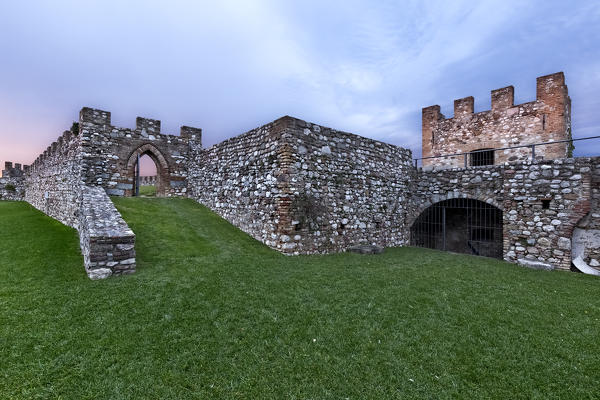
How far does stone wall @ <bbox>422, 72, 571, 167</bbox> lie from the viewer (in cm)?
1249

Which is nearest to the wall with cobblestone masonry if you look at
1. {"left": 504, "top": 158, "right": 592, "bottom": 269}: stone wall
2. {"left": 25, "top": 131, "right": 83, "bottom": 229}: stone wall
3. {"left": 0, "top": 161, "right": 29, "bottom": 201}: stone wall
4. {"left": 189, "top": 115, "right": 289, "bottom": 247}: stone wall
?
{"left": 504, "top": 158, "right": 592, "bottom": 269}: stone wall

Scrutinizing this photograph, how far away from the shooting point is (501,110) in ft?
45.7

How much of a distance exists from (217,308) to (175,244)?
13.4ft

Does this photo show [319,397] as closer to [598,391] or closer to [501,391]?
[501,391]

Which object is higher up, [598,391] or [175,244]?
[175,244]

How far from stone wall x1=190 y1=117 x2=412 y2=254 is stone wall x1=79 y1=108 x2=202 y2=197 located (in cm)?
241

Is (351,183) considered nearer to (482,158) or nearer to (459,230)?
(459,230)

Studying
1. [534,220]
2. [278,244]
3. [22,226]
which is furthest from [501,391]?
[22,226]

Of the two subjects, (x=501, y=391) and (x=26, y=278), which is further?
(x=26, y=278)

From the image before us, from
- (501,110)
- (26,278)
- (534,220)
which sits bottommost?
(26,278)

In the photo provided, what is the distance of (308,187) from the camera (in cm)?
892

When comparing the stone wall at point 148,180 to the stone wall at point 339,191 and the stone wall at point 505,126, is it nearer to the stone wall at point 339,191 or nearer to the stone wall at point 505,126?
the stone wall at point 339,191

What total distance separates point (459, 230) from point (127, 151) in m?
17.3

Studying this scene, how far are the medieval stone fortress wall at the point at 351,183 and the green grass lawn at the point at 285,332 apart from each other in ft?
4.71
